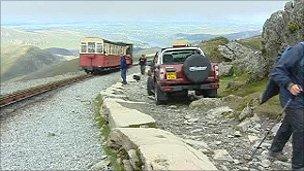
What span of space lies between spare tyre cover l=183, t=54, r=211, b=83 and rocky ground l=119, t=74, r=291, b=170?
101cm

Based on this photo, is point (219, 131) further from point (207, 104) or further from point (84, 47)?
point (84, 47)

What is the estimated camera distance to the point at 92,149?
11.8 metres

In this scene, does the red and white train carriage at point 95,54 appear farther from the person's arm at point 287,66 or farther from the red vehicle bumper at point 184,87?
the person's arm at point 287,66

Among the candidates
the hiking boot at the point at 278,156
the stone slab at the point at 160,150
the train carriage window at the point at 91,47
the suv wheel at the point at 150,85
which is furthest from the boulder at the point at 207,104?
the train carriage window at the point at 91,47

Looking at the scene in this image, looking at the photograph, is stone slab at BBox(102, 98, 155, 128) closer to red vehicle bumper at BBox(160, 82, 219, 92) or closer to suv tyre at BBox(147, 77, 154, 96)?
red vehicle bumper at BBox(160, 82, 219, 92)

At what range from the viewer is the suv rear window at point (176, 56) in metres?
17.8

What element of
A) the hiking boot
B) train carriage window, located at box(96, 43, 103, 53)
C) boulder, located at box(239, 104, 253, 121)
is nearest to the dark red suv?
boulder, located at box(239, 104, 253, 121)

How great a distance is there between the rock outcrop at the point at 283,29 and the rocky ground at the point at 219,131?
332 cm

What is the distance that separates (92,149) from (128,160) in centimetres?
297

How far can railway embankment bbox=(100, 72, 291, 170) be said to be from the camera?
7.85 m

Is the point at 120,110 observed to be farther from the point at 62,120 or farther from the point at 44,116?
the point at 44,116

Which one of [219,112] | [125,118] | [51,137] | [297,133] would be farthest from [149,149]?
[51,137]

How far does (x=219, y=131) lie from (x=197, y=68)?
5.35 metres

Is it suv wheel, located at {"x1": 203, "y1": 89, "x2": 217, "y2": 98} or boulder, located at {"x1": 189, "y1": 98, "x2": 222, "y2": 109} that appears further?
suv wheel, located at {"x1": 203, "y1": 89, "x2": 217, "y2": 98}
